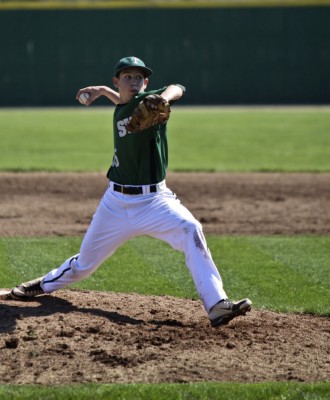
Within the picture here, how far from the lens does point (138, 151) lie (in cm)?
639

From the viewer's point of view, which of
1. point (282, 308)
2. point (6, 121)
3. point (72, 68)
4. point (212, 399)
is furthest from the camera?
point (72, 68)

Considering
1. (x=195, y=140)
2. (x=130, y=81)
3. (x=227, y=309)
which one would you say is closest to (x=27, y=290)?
(x=227, y=309)

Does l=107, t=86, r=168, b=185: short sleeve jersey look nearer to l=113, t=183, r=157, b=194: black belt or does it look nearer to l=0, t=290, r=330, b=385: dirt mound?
l=113, t=183, r=157, b=194: black belt

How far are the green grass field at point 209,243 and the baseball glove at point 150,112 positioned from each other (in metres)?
1.83

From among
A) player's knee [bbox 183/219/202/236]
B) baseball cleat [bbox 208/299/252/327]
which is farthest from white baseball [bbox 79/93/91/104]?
baseball cleat [bbox 208/299/252/327]

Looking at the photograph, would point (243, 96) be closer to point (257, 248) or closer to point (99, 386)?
point (257, 248)

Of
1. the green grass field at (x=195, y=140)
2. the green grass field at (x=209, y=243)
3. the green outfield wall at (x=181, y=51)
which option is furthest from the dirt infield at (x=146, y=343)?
the green outfield wall at (x=181, y=51)

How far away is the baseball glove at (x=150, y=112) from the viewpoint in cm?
591

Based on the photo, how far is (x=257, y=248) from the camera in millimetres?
9594

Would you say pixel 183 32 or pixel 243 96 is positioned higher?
pixel 183 32

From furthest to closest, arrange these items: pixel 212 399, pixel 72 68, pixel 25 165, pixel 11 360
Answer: pixel 72 68 → pixel 25 165 → pixel 11 360 → pixel 212 399

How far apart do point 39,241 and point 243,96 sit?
21515 mm

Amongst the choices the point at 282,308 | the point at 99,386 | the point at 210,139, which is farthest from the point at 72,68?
the point at 99,386

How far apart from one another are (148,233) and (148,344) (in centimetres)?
91
